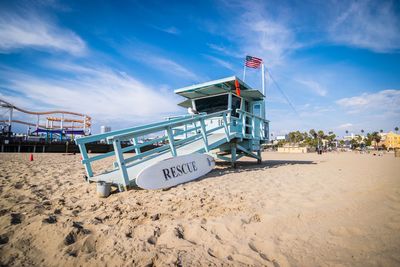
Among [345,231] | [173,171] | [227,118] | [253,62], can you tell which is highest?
[253,62]

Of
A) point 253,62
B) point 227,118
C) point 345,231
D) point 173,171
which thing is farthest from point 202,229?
point 253,62

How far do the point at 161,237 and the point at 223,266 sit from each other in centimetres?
85

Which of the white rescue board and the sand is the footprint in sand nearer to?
the sand

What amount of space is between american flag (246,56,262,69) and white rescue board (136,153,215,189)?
8.10 metres

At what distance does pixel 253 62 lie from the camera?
12.1 meters

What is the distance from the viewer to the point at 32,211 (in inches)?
121

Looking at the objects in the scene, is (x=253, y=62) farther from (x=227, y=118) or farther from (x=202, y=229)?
(x=202, y=229)

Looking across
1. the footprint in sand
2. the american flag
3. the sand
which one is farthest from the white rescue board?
the american flag

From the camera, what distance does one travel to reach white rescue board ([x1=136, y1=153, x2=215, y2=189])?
4387 millimetres

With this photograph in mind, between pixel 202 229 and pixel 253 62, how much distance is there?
11510 mm

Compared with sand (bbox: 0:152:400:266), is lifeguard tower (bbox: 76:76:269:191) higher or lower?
higher

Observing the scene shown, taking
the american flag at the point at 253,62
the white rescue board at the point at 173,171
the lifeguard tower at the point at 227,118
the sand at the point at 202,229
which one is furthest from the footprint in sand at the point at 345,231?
the american flag at the point at 253,62

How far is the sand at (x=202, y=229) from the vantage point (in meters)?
1.98

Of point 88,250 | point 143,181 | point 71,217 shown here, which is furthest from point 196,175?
point 88,250
